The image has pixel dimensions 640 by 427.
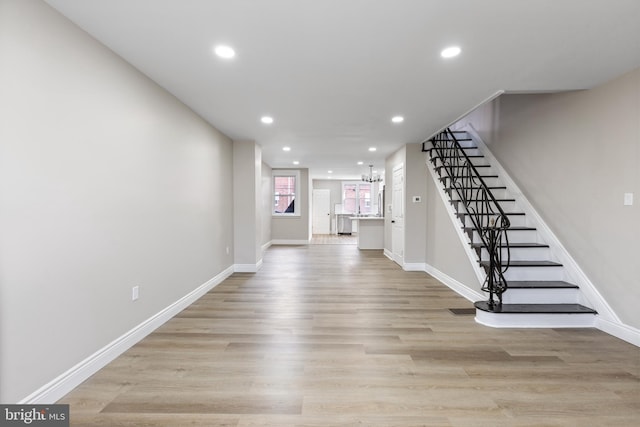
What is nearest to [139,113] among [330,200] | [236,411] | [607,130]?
[236,411]

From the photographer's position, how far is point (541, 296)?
11.1 ft

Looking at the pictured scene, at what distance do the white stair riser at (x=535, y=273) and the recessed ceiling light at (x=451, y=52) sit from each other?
263 centimetres

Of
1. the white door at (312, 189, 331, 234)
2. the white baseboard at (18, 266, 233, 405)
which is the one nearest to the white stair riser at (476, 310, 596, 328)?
the white baseboard at (18, 266, 233, 405)

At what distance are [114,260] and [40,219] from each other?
73 centimetres

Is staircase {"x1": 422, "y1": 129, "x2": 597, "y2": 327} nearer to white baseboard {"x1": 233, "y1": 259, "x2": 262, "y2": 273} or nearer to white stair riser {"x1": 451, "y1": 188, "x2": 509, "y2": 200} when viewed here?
white stair riser {"x1": 451, "y1": 188, "x2": 509, "y2": 200}

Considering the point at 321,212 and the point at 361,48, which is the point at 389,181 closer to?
the point at 361,48

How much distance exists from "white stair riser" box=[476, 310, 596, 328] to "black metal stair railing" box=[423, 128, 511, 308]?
7.3 inches

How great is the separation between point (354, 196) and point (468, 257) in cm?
984

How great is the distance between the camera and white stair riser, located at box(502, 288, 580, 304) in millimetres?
3357

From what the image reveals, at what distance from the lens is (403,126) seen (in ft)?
15.3

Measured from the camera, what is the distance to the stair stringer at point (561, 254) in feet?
10.1

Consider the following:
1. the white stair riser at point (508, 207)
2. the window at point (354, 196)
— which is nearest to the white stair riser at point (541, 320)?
the white stair riser at point (508, 207)

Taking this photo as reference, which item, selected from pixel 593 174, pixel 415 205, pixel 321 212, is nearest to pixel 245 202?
pixel 415 205

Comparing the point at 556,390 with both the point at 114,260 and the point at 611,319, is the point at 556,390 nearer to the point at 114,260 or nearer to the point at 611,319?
the point at 611,319
